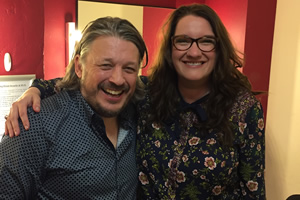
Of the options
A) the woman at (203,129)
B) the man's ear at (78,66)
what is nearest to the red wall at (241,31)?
the woman at (203,129)

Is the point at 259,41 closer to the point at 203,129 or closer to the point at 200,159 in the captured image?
the point at 203,129

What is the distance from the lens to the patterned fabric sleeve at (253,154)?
4.49ft

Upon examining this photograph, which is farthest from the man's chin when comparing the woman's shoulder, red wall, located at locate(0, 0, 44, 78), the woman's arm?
red wall, located at locate(0, 0, 44, 78)

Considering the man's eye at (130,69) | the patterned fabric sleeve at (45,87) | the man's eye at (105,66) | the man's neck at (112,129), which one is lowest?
the man's neck at (112,129)

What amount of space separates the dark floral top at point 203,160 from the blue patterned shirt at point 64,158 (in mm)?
142

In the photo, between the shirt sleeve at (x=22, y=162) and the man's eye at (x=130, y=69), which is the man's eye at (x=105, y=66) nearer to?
the man's eye at (x=130, y=69)

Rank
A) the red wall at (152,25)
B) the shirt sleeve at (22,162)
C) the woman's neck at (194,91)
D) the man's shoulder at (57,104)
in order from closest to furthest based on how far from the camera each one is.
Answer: the shirt sleeve at (22,162), the man's shoulder at (57,104), the woman's neck at (194,91), the red wall at (152,25)

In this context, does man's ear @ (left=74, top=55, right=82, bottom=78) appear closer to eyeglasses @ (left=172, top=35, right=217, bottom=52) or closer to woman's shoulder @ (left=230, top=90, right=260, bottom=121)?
eyeglasses @ (left=172, top=35, right=217, bottom=52)

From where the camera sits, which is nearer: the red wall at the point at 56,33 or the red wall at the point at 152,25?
the red wall at the point at 56,33

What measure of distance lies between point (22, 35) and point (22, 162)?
3.67 feet

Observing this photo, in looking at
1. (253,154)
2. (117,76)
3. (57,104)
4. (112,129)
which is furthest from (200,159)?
(57,104)

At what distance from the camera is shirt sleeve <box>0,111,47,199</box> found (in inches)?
41.9

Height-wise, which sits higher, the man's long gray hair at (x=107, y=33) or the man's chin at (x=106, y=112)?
the man's long gray hair at (x=107, y=33)

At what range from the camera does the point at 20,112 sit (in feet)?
3.72
